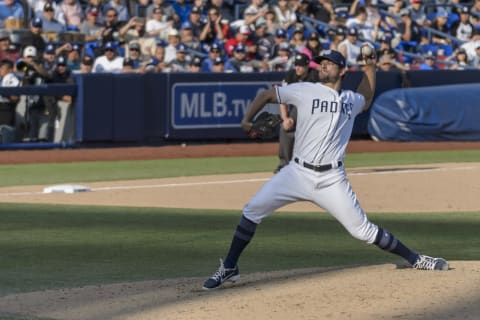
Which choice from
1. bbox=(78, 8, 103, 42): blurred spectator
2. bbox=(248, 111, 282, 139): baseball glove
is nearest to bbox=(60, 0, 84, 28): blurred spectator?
bbox=(78, 8, 103, 42): blurred spectator

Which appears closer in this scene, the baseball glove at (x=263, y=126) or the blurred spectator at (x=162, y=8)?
the baseball glove at (x=263, y=126)

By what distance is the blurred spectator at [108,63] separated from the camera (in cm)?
2055

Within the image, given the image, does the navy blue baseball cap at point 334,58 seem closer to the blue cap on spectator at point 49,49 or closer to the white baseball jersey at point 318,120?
the white baseball jersey at point 318,120

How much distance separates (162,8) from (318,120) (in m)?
15.6

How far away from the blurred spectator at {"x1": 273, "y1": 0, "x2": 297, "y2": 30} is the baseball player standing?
1659 centimetres

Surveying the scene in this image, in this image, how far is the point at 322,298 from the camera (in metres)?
7.39

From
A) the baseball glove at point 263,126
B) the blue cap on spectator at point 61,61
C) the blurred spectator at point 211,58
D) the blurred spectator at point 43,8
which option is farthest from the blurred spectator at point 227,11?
the baseball glove at point 263,126

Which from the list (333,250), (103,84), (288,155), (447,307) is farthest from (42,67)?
(447,307)

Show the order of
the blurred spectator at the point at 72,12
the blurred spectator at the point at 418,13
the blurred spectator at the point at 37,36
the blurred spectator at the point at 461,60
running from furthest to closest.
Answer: the blurred spectator at the point at 418,13
the blurred spectator at the point at 461,60
the blurred spectator at the point at 72,12
the blurred spectator at the point at 37,36

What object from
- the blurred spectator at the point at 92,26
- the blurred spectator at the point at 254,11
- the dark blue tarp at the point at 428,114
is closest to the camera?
the blurred spectator at the point at 92,26

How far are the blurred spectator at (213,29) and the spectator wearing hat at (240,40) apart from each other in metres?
0.27

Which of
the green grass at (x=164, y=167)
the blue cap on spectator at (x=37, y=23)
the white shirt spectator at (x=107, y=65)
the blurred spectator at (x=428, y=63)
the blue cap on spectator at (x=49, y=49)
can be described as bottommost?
the green grass at (x=164, y=167)

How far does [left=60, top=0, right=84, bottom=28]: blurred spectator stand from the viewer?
22.2 m

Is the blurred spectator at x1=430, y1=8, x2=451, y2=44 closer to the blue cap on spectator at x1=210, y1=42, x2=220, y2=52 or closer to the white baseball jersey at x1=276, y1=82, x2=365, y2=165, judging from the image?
the blue cap on spectator at x1=210, y1=42, x2=220, y2=52
